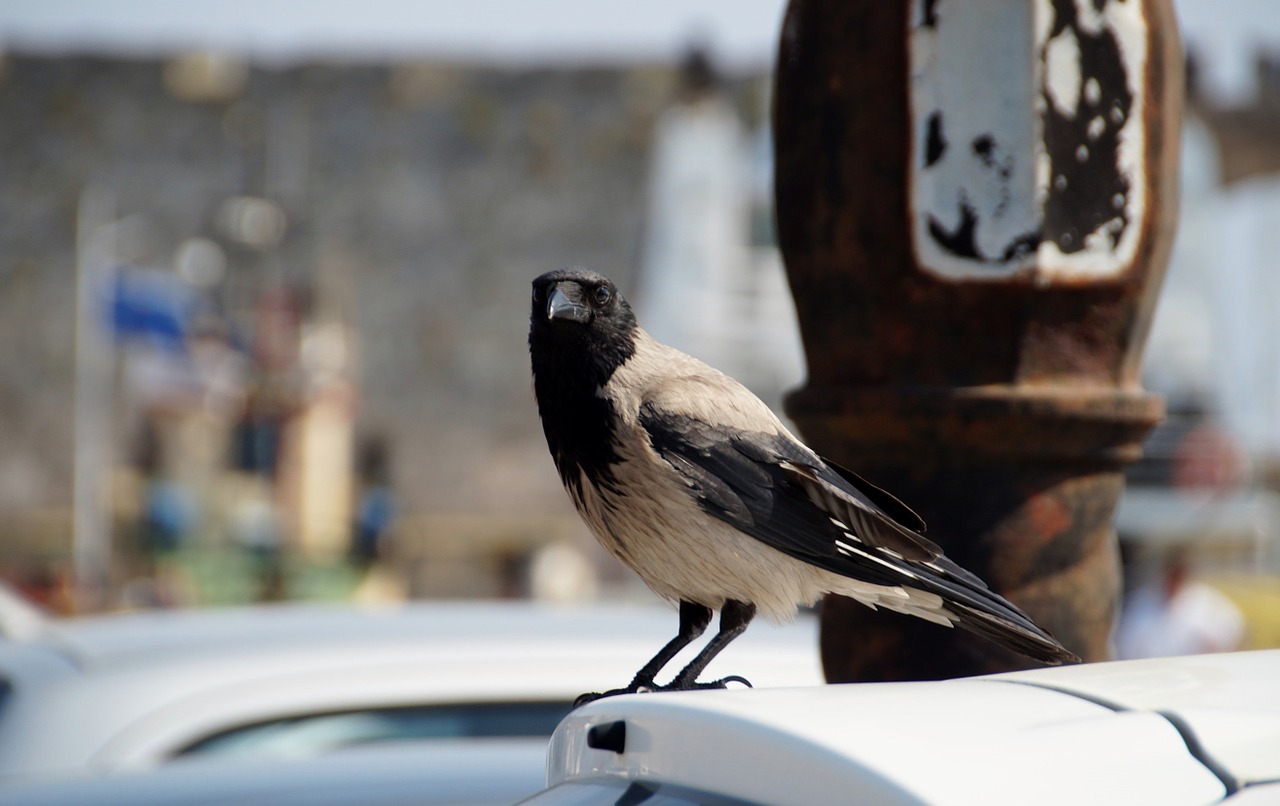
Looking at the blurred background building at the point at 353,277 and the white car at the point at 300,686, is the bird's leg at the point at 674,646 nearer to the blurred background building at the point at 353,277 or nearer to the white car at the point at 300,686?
the white car at the point at 300,686

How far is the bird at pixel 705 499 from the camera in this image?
6.36 feet

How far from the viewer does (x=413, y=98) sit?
25344 mm

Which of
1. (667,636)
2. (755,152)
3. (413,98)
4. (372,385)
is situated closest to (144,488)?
(372,385)

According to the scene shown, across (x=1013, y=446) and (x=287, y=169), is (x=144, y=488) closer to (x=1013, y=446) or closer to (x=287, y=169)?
(x=287, y=169)

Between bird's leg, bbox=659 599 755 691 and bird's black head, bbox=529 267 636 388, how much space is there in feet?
1.29

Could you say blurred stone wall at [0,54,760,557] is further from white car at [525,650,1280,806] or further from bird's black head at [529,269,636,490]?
white car at [525,650,1280,806]

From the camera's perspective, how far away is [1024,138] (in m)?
2.15

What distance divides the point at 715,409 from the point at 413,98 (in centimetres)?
2433

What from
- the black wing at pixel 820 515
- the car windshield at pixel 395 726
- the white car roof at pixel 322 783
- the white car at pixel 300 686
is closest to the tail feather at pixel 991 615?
the black wing at pixel 820 515

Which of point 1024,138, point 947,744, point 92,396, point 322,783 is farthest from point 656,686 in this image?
point 92,396

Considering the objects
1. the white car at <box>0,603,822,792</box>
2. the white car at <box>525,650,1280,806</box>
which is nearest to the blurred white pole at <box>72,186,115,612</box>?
the white car at <box>0,603,822,792</box>

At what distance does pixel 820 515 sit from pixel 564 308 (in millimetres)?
476

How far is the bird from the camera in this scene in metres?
1.94

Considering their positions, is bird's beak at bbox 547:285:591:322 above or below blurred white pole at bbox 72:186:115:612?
above
